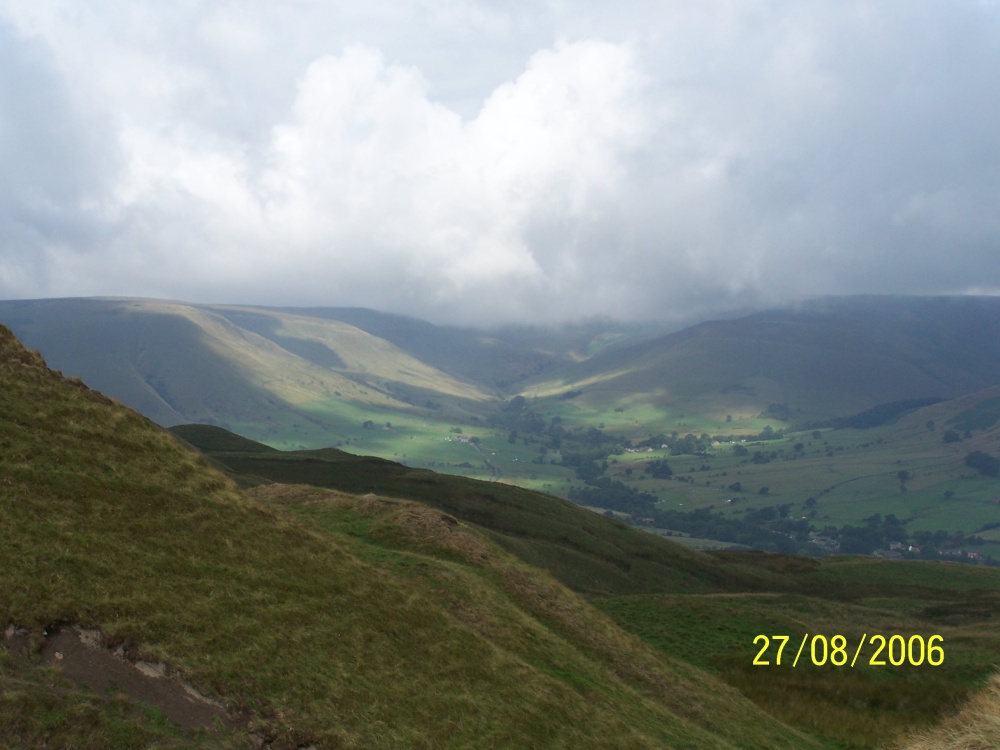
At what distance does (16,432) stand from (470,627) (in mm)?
14924

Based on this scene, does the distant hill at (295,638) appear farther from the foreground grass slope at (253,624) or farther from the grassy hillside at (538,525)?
the grassy hillside at (538,525)

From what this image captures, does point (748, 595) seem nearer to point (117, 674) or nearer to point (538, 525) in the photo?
point (538, 525)

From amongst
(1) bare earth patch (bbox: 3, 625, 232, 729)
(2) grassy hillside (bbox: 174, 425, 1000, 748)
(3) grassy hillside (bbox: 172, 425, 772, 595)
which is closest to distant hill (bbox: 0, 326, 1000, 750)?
(1) bare earth patch (bbox: 3, 625, 232, 729)

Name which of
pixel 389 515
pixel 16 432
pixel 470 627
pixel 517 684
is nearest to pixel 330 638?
pixel 517 684

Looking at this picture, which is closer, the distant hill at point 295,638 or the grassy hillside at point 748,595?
the distant hill at point 295,638

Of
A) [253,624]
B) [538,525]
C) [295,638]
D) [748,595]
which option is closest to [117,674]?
[253,624]

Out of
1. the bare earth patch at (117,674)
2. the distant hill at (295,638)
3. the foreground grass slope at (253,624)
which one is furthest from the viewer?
the foreground grass slope at (253,624)

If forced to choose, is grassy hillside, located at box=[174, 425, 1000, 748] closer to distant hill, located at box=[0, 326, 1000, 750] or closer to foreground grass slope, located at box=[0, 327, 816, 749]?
distant hill, located at box=[0, 326, 1000, 750]

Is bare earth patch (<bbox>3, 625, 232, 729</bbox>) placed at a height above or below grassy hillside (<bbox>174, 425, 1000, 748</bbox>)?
above

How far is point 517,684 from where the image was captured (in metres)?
21.9

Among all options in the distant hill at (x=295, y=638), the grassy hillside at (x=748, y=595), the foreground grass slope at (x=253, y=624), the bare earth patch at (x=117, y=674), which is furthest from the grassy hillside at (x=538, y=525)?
the bare earth patch at (x=117, y=674)

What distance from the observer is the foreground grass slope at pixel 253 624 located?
52.8 ft

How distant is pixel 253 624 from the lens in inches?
739

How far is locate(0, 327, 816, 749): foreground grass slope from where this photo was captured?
634 inches
